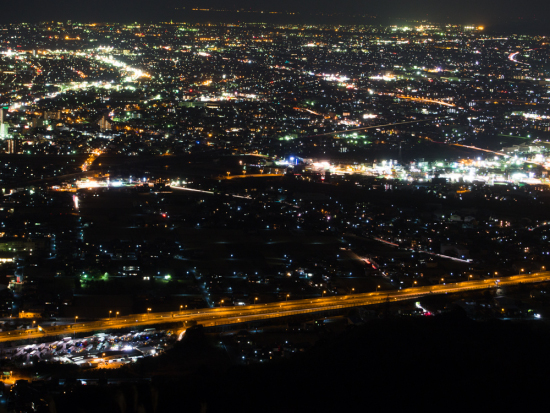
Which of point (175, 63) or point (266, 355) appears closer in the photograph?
point (266, 355)

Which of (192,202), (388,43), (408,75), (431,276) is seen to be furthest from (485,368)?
(388,43)

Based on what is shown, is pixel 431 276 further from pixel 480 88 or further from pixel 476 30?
pixel 476 30

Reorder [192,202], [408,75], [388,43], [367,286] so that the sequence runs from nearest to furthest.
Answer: [367,286] < [192,202] < [408,75] < [388,43]

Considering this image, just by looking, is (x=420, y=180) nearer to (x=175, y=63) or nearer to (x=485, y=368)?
(x=485, y=368)

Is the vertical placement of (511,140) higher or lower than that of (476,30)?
lower

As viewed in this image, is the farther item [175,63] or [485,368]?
[175,63]

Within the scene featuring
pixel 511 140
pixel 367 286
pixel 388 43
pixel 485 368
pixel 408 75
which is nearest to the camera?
pixel 485 368

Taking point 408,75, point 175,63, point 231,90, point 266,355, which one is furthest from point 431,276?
point 175,63
